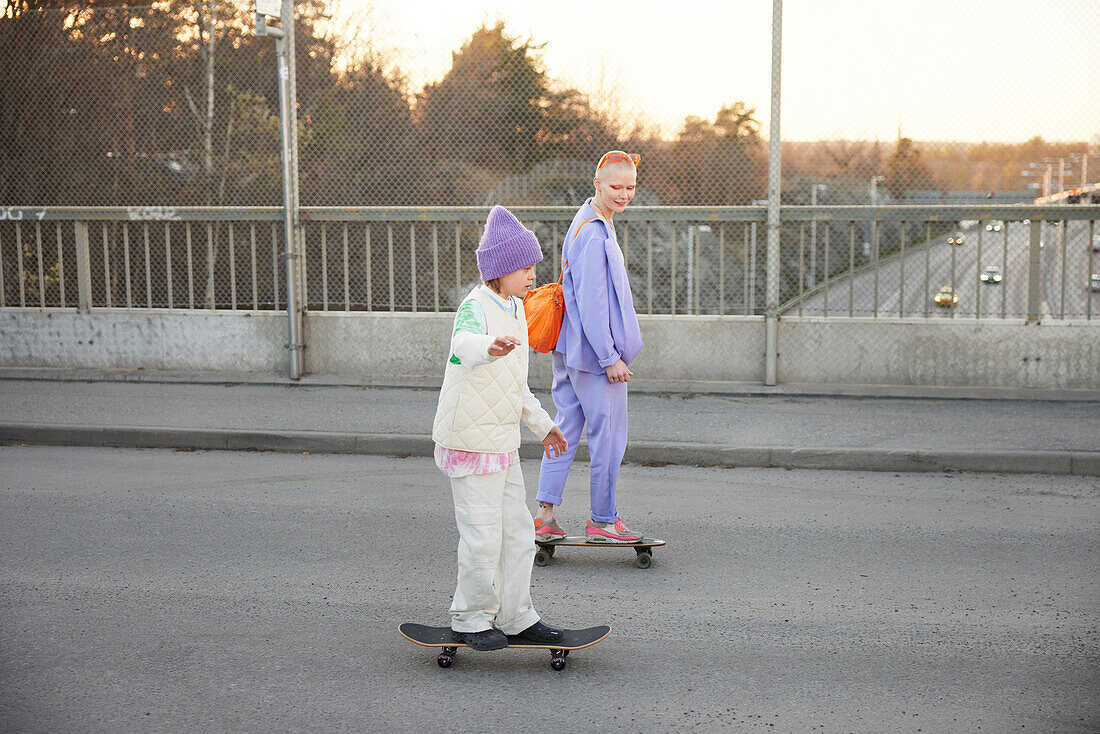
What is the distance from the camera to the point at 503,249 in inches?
161

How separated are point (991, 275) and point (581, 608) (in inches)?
249

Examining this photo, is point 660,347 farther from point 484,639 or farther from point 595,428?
point 484,639

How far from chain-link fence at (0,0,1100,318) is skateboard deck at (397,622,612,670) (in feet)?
20.4

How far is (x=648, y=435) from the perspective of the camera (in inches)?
321

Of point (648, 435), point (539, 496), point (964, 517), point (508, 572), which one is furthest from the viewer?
point (648, 435)

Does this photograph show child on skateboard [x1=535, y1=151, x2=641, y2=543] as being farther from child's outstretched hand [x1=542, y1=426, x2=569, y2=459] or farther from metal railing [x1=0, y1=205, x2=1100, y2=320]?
metal railing [x1=0, y1=205, x2=1100, y2=320]

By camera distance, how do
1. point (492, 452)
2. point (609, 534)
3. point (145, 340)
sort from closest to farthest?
point (492, 452), point (609, 534), point (145, 340)

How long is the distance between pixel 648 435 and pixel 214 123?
565 cm

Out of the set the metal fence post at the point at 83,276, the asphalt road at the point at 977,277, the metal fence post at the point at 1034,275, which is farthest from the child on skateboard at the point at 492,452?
the metal fence post at the point at 83,276

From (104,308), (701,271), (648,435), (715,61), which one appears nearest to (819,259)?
(701,271)

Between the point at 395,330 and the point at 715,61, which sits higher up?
the point at 715,61

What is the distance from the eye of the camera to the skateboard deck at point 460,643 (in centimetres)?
413

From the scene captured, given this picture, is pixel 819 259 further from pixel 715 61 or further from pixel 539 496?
pixel 539 496

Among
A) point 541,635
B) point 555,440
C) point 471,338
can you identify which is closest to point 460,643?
point 541,635
